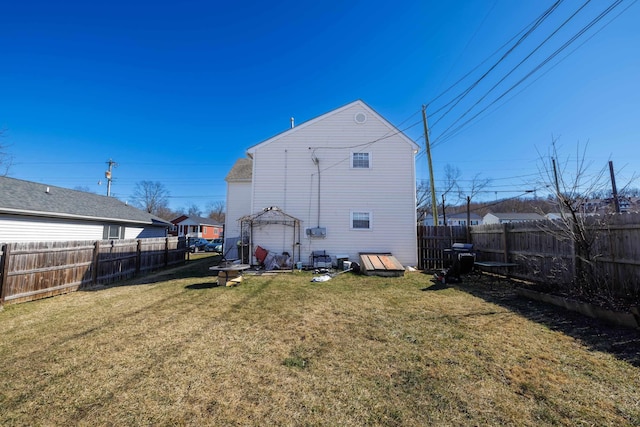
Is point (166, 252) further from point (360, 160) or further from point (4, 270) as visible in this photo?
point (360, 160)

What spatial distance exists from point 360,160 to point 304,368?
10244 mm

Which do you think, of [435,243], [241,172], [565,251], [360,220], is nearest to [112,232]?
[241,172]

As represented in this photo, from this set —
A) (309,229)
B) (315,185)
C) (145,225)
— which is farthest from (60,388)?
(145,225)

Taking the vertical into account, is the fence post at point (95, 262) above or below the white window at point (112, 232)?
below

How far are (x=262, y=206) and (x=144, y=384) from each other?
9.49m

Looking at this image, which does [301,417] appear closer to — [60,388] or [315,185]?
[60,388]

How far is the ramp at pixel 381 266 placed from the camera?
32.0ft

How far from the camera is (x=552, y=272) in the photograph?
7.17 metres

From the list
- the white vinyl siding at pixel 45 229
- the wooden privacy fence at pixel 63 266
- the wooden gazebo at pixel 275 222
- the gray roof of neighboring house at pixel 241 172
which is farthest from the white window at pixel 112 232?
the wooden gazebo at pixel 275 222

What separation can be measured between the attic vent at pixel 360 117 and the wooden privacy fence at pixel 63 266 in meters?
11.0

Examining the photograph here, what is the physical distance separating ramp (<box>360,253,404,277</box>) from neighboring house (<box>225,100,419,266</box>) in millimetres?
927

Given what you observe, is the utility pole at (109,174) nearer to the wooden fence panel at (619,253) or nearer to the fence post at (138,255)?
the fence post at (138,255)

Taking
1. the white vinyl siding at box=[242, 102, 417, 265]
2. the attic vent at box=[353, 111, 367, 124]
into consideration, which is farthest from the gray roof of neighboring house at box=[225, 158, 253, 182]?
the attic vent at box=[353, 111, 367, 124]

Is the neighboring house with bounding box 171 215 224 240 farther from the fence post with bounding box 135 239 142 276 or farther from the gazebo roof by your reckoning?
the gazebo roof
